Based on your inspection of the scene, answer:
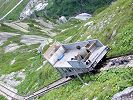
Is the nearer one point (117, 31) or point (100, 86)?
point (100, 86)

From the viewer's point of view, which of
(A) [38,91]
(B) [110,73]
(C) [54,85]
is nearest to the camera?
(B) [110,73]

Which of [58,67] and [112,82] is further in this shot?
[58,67]

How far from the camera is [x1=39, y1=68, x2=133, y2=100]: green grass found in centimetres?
3369

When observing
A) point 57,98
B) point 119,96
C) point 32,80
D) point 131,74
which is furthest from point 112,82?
point 32,80

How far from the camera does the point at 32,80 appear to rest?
237 ft

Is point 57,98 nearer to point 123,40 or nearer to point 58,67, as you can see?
point 58,67

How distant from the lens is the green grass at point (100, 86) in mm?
33688

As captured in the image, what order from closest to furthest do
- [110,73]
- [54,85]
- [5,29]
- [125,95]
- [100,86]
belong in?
[125,95] < [100,86] < [110,73] < [54,85] < [5,29]

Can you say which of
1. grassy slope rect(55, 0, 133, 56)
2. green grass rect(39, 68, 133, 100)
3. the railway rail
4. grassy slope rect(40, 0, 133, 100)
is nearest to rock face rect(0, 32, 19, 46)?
the railway rail

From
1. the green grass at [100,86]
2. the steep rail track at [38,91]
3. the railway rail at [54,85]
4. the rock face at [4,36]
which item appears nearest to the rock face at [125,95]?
the green grass at [100,86]

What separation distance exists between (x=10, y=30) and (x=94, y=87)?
149 meters

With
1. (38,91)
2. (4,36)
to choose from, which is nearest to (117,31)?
→ (38,91)

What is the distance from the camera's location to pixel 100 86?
3766 cm

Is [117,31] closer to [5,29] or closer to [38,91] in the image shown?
[38,91]
